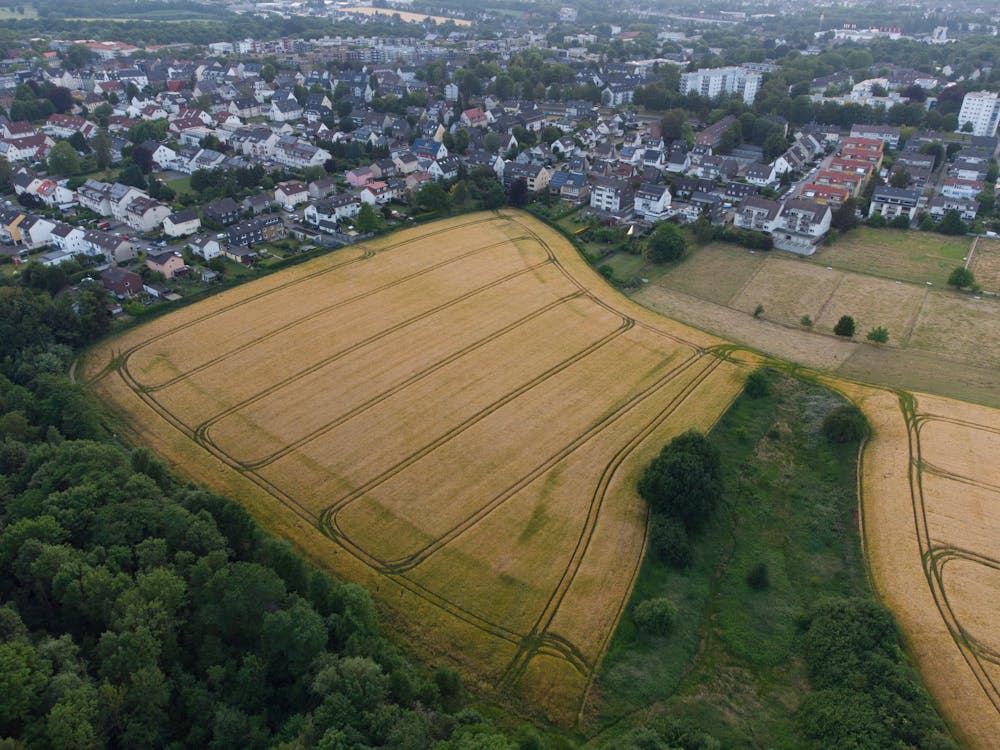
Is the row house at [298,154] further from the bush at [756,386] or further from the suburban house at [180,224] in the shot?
the bush at [756,386]

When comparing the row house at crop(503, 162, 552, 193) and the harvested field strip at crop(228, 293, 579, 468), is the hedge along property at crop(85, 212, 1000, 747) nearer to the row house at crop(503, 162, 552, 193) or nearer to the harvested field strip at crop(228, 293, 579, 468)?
the harvested field strip at crop(228, 293, 579, 468)

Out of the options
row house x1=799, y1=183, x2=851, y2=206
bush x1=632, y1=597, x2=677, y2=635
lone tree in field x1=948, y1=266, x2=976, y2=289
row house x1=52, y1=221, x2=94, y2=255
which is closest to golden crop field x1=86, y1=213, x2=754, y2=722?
bush x1=632, y1=597, x2=677, y2=635

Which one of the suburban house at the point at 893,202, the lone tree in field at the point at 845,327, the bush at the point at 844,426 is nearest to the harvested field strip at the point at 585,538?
the bush at the point at 844,426

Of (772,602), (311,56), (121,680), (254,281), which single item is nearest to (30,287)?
(254,281)

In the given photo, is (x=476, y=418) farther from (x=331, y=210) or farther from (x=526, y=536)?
(x=331, y=210)

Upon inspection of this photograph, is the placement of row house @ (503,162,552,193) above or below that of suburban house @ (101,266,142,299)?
above

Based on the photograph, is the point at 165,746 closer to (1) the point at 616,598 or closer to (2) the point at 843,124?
(1) the point at 616,598
